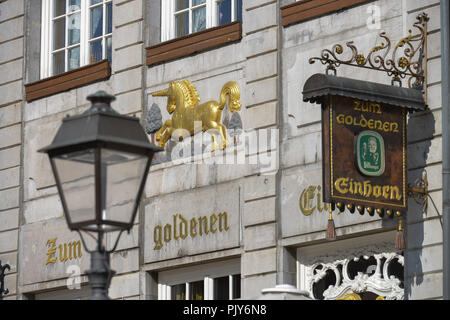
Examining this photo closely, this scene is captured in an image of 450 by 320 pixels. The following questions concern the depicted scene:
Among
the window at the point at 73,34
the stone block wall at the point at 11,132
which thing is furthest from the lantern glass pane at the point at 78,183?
the stone block wall at the point at 11,132

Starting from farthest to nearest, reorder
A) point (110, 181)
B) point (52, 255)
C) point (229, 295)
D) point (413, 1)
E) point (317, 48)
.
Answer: point (52, 255) < point (229, 295) < point (317, 48) < point (413, 1) < point (110, 181)

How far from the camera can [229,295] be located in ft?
59.0

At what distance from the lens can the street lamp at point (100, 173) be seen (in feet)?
31.8

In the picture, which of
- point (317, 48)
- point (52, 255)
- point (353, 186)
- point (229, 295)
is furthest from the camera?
point (52, 255)

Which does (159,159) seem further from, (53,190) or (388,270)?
(388,270)

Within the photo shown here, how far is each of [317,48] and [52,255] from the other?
578 centimetres

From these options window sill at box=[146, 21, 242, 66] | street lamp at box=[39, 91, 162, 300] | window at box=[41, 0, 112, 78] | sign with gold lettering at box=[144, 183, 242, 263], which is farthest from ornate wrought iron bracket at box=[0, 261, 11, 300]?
street lamp at box=[39, 91, 162, 300]

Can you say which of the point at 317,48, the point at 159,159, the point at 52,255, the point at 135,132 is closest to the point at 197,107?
the point at 159,159

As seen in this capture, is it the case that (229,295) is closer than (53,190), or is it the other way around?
(229,295)

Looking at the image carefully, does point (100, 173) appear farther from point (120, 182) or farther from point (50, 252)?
point (50, 252)

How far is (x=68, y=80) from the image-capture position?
67.9 ft

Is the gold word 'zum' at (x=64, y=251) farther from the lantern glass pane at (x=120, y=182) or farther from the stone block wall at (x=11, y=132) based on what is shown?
the lantern glass pane at (x=120, y=182)

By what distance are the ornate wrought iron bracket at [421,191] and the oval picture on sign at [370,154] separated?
507 mm

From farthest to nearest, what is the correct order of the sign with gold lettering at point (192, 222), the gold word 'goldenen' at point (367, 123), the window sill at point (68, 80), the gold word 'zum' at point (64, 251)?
the window sill at point (68, 80) → the gold word 'zum' at point (64, 251) → the sign with gold lettering at point (192, 222) → the gold word 'goldenen' at point (367, 123)
